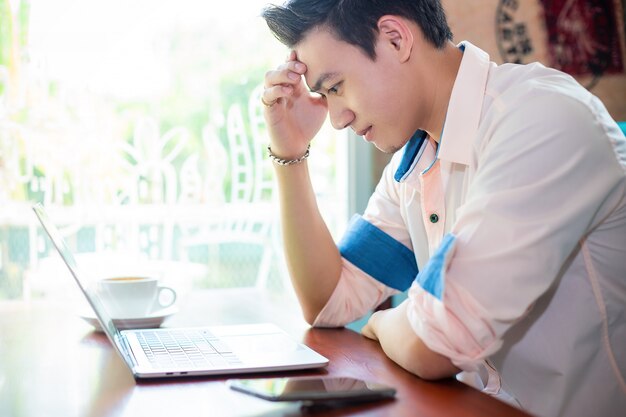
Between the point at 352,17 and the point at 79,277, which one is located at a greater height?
the point at 352,17

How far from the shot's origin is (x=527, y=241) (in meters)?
0.96

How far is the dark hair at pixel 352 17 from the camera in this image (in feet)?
4.06

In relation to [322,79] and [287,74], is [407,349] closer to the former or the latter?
[322,79]

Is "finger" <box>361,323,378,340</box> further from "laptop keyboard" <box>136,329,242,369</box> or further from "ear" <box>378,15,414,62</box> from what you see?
"ear" <box>378,15,414,62</box>

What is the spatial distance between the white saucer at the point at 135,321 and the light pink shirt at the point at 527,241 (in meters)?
0.28

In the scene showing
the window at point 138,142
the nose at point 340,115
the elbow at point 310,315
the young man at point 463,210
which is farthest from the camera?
the window at point 138,142

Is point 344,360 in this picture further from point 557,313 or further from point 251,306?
point 251,306

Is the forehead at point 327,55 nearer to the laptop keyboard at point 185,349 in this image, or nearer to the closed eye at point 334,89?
the closed eye at point 334,89

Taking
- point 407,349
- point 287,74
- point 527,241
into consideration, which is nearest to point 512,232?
point 527,241

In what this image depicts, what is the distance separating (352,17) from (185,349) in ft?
1.87

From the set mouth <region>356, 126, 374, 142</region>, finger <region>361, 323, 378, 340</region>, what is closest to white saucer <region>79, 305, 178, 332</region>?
finger <region>361, 323, 378, 340</region>

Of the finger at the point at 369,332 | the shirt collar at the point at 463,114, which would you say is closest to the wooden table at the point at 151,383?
the finger at the point at 369,332

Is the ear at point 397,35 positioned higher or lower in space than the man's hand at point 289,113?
higher

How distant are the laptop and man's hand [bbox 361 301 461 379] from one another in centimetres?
10
